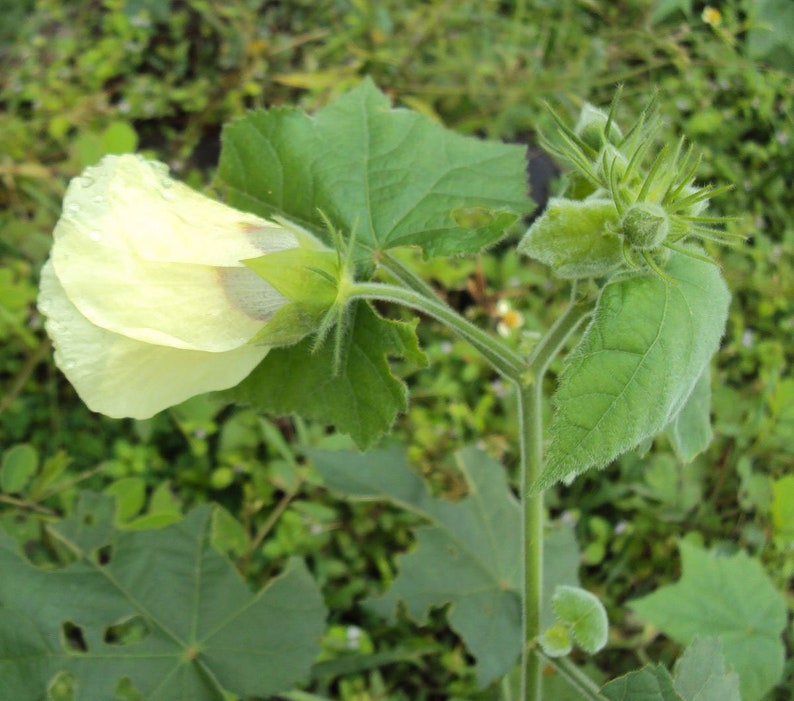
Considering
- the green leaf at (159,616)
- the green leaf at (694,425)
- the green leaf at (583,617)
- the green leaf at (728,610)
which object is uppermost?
the green leaf at (694,425)

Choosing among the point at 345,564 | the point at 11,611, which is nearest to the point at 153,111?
the point at 345,564

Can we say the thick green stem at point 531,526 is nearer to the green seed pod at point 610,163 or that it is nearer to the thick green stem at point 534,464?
the thick green stem at point 534,464

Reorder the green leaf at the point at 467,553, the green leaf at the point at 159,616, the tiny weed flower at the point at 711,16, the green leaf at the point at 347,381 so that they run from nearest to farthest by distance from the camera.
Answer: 1. the green leaf at the point at 347,381
2. the green leaf at the point at 159,616
3. the green leaf at the point at 467,553
4. the tiny weed flower at the point at 711,16

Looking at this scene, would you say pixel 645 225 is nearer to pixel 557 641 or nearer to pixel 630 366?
pixel 630 366

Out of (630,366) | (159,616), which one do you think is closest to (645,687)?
(630,366)

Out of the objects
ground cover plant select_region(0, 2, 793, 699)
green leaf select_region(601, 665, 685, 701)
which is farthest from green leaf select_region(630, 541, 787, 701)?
green leaf select_region(601, 665, 685, 701)

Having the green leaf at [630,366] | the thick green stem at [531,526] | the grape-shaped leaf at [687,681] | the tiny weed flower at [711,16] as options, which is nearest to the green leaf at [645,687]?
the grape-shaped leaf at [687,681]
